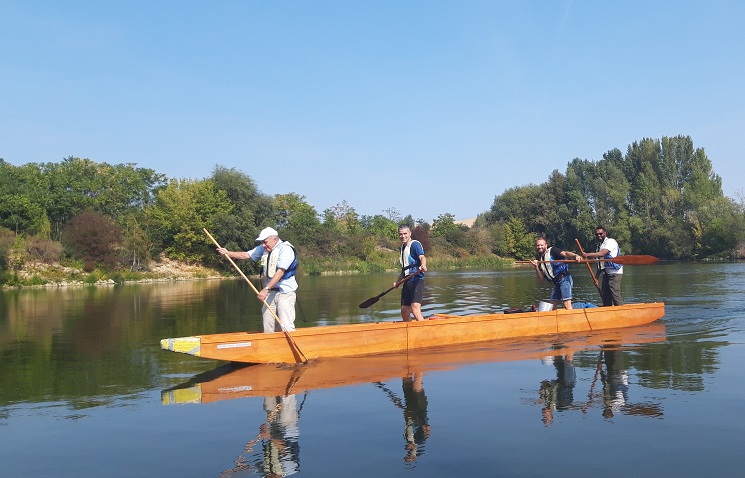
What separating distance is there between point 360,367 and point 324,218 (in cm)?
6285

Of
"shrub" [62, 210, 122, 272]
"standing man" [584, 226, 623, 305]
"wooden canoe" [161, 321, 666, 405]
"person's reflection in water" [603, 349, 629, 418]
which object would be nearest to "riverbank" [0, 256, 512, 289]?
"shrub" [62, 210, 122, 272]

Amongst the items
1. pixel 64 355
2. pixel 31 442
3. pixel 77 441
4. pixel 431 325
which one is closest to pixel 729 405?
pixel 431 325

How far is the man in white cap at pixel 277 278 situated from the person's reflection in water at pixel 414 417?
204 cm

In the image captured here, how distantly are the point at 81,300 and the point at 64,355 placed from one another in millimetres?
15361

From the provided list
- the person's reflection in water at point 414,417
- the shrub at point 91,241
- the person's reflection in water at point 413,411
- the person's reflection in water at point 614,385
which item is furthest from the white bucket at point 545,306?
the shrub at point 91,241

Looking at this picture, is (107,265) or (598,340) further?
(107,265)

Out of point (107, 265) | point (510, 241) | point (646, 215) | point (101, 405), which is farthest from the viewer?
point (510, 241)

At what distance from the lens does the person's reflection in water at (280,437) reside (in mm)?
5086

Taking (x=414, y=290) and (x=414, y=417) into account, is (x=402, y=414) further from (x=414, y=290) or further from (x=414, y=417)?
(x=414, y=290)

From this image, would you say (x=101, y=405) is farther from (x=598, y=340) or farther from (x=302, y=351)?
(x=598, y=340)

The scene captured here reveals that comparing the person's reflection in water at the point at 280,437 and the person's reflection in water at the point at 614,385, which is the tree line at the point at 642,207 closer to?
the person's reflection in water at the point at 614,385

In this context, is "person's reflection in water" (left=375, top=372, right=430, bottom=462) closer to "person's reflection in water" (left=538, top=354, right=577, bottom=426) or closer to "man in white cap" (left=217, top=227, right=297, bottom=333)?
"person's reflection in water" (left=538, top=354, right=577, bottom=426)

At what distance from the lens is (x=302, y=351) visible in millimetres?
9258

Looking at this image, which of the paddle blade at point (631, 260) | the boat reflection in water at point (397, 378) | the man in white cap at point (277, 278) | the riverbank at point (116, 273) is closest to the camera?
the boat reflection in water at point (397, 378)
